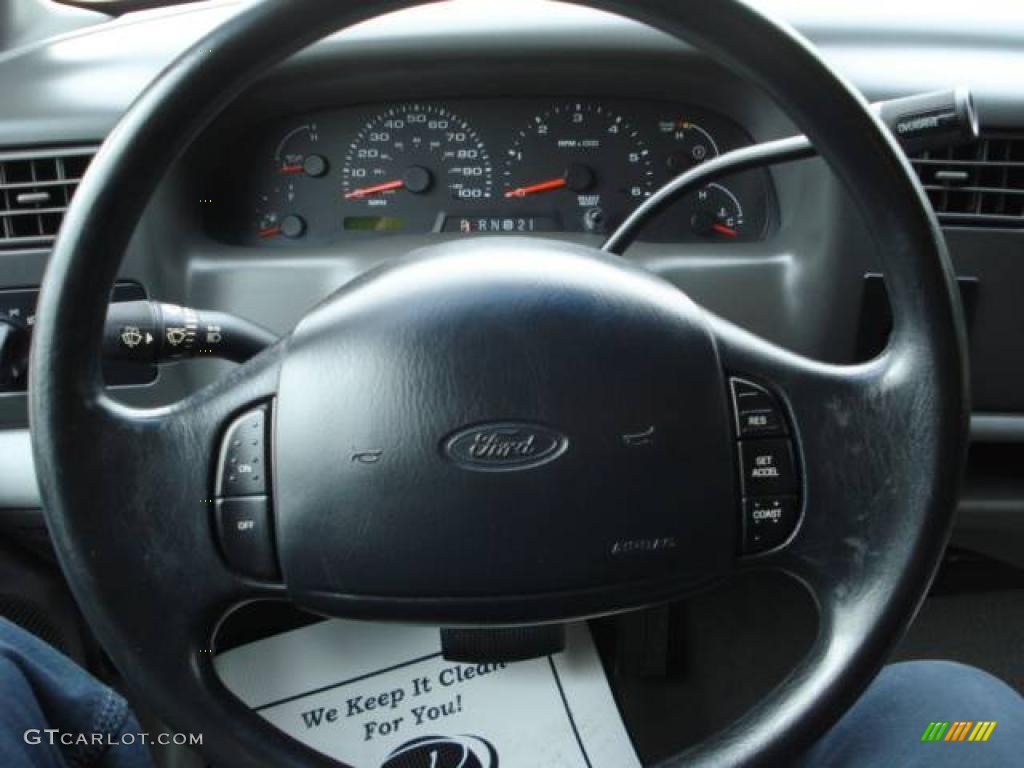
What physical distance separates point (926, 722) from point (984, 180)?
567 millimetres

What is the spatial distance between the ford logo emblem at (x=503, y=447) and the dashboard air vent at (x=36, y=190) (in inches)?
28.5

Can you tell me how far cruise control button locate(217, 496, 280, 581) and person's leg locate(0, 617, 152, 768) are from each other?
0.27 meters

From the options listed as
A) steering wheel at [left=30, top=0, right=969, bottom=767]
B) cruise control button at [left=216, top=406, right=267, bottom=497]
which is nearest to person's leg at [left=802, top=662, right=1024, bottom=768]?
steering wheel at [left=30, top=0, right=969, bottom=767]

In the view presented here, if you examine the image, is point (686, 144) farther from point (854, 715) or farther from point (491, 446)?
point (491, 446)

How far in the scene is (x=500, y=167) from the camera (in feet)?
4.23

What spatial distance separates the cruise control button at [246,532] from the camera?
0.69 m

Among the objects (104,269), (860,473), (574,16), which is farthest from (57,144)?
(860,473)

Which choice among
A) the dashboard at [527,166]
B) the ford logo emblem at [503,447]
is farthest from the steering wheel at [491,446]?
the dashboard at [527,166]

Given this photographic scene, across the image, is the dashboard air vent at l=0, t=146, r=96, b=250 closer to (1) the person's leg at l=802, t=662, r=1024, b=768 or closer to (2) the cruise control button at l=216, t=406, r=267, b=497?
(2) the cruise control button at l=216, t=406, r=267, b=497

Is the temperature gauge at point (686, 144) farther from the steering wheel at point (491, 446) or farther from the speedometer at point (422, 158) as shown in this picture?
the steering wheel at point (491, 446)

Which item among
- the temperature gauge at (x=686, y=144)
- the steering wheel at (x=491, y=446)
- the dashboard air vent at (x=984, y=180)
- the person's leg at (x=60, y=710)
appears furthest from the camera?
the temperature gauge at (x=686, y=144)

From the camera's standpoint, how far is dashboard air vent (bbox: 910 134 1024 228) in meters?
1.20

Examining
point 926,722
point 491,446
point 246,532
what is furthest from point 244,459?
point 926,722

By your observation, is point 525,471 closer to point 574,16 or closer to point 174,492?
point 174,492
